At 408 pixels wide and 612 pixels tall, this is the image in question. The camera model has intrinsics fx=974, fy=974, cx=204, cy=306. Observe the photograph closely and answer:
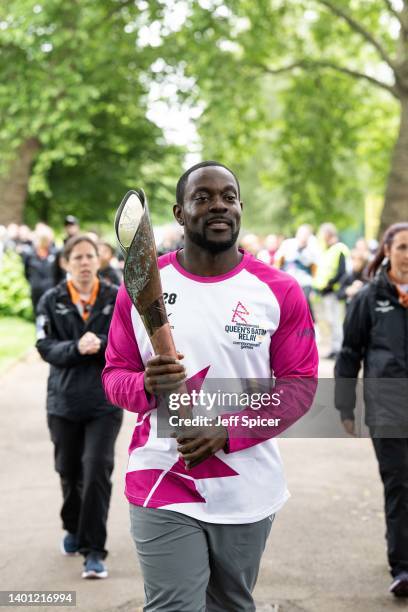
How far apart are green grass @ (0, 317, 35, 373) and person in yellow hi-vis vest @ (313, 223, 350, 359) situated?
5.18 m

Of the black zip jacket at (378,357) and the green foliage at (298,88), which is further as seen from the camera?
the green foliage at (298,88)

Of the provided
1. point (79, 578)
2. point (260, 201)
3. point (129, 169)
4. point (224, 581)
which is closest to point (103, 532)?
point (79, 578)

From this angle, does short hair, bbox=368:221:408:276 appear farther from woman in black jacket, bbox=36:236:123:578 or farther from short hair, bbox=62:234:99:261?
short hair, bbox=62:234:99:261

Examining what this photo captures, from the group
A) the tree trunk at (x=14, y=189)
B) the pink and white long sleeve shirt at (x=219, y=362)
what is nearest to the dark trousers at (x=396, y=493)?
the pink and white long sleeve shirt at (x=219, y=362)

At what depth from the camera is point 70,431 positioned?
5887 millimetres

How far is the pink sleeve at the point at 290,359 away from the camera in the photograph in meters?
3.24

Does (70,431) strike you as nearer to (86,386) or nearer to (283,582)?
(86,386)

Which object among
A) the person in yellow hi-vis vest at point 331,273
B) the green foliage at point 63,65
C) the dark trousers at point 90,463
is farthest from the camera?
the green foliage at point 63,65

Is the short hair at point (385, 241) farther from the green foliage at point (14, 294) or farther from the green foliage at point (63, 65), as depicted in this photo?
the green foliage at point (63, 65)

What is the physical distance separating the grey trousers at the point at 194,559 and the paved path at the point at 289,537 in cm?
Answer: 192

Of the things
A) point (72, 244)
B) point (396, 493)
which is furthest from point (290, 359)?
point (72, 244)

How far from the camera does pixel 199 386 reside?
10.6ft

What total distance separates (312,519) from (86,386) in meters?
2.12

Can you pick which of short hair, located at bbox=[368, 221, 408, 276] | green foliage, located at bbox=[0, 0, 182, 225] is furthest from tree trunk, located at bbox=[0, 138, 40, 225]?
short hair, located at bbox=[368, 221, 408, 276]
